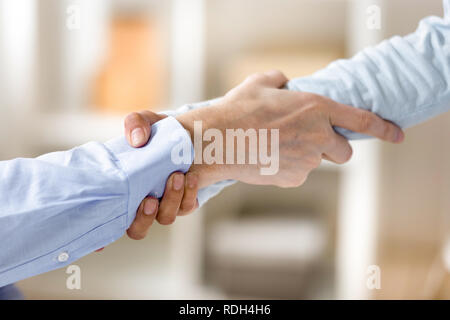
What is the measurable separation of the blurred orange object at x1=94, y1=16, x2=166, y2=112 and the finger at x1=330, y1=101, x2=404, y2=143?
0.92 metres

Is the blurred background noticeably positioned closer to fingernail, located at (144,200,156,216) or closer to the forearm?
the forearm

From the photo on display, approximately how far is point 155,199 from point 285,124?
0.23 m

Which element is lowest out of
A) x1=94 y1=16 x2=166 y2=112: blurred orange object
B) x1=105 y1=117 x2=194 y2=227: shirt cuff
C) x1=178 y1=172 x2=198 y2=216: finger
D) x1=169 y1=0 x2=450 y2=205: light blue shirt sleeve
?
x1=178 y1=172 x2=198 y2=216: finger

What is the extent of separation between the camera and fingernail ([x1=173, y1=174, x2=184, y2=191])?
2.11 ft

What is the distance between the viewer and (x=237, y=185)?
1.68m

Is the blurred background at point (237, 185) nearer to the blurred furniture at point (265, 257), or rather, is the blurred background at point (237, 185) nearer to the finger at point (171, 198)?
the blurred furniture at point (265, 257)

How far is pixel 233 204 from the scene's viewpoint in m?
1.66

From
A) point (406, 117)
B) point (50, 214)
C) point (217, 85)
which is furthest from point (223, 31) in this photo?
point (50, 214)

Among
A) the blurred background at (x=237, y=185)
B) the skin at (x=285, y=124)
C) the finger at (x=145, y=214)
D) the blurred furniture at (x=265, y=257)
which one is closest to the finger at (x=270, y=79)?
the skin at (x=285, y=124)

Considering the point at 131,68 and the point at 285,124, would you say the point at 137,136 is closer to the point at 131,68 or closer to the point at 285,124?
the point at 285,124

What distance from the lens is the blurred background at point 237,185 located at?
1452mm

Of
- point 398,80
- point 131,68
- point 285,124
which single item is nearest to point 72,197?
point 285,124

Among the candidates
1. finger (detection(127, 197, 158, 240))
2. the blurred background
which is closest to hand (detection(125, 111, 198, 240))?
finger (detection(127, 197, 158, 240))
